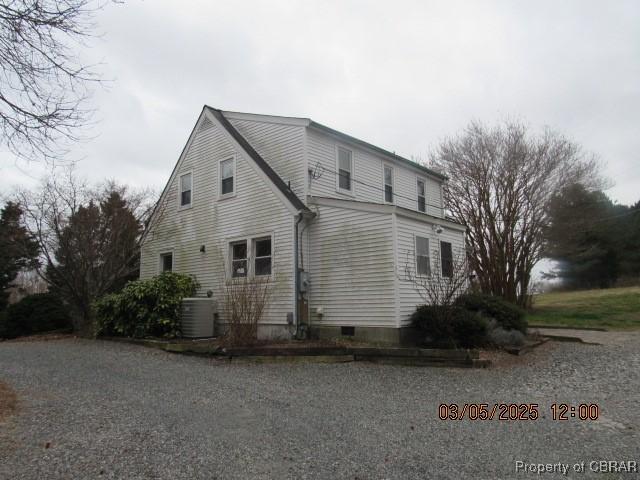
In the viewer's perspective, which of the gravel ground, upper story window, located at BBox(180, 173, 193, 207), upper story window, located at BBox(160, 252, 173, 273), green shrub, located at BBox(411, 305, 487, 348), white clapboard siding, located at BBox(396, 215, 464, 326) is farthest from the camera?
upper story window, located at BBox(160, 252, 173, 273)

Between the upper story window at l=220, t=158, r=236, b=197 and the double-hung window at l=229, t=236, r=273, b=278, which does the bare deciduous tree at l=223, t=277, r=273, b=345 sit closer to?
the double-hung window at l=229, t=236, r=273, b=278

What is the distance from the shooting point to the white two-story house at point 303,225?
10664 millimetres

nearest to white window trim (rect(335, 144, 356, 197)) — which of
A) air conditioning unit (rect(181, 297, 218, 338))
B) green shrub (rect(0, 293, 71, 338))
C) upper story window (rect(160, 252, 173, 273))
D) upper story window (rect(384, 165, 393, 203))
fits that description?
upper story window (rect(384, 165, 393, 203))

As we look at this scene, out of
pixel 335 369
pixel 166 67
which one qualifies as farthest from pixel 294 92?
pixel 335 369

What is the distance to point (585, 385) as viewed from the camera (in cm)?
718

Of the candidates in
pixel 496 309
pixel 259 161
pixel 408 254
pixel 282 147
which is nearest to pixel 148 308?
pixel 259 161

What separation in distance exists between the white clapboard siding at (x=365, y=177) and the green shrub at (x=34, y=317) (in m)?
12.2

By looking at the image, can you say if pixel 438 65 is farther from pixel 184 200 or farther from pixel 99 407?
pixel 99 407

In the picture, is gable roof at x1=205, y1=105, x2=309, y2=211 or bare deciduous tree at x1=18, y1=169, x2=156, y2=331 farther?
bare deciduous tree at x1=18, y1=169, x2=156, y2=331

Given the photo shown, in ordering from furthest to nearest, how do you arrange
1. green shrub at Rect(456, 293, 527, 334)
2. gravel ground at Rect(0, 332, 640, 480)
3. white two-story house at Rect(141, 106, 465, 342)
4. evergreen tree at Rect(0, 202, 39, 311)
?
evergreen tree at Rect(0, 202, 39, 311) < green shrub at Rect(456, 293, 527, 334) < white two-story house at Rect(141, 106, 465, 342) < gravel ground at Rect(0, 332, 640, 480)

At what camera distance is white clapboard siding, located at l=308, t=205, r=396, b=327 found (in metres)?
10.4

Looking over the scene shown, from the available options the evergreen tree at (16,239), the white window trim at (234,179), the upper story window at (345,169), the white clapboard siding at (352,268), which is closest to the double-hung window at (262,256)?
the white clapboard siding at (352,268)

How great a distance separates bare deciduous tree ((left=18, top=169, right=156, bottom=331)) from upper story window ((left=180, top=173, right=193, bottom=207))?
254cm

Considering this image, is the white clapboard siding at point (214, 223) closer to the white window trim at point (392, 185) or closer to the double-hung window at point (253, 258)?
the double-hung window at point (253, 258)
